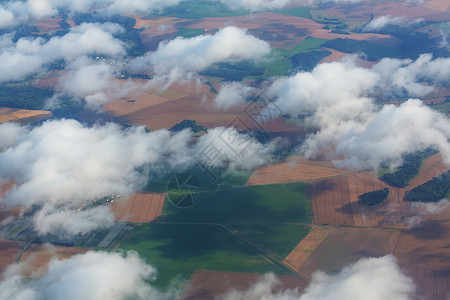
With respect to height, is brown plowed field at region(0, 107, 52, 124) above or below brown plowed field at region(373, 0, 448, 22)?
below

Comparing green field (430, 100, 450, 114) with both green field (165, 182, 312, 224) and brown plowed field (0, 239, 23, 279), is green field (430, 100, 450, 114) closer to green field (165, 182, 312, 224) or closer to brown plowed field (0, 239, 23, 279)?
green field (165, 182, 312, 224)

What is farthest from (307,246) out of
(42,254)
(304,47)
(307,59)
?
(304,47)

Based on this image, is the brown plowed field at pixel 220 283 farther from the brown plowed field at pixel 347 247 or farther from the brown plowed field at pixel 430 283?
the brown plowed field at pixel 430 283

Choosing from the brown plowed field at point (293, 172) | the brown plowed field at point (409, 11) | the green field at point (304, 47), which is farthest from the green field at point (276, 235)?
the brown plowed field at point (409, 11)

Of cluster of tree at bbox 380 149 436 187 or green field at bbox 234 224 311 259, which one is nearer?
green field at bbox 234 224 311 259

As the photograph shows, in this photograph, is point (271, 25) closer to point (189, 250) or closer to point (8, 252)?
point (189, 250)

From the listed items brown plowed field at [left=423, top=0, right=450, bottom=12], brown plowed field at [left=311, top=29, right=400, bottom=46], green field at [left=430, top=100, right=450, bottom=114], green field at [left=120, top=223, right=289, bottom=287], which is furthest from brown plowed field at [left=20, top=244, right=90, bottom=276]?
brown plowed field at [left=423, top=0, right=450, bottom=12]

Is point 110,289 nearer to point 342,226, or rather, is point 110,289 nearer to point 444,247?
point 342,226
